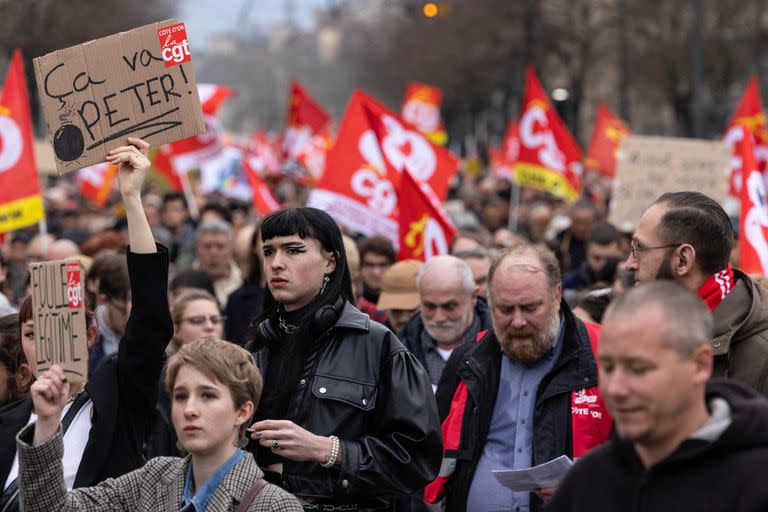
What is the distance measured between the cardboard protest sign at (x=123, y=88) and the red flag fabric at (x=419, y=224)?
14.3 ft

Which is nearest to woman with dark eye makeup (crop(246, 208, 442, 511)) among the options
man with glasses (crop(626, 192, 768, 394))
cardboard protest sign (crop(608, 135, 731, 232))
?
man with glasses (crop(626, 192, 768, 394))

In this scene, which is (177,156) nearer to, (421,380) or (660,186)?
(660,186)

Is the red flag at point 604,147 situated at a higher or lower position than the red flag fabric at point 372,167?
higher

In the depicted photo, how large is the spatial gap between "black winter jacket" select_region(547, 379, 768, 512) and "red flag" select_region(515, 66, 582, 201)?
468 inches

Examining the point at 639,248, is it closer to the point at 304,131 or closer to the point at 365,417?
the point at 365,417

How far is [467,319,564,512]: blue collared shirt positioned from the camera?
479 cm

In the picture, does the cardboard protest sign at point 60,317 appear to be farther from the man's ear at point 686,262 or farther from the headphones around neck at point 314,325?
the man's ear at point 686,262

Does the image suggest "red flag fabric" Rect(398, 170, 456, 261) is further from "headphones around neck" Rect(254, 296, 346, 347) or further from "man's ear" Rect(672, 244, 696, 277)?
"man's ear" Rect(672, 244, 696, 277)

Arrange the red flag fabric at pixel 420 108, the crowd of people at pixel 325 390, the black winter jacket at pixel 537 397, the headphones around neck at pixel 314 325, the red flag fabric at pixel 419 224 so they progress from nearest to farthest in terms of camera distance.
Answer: the crowd of people at pixel 325 390, the headphones around neck at pixel 314 325, the black winter jacket at pixel 537 397, the red flag fabric at pixel 419 224, the red flag fabric at pixel 420 108

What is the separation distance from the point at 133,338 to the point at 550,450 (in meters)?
1.47

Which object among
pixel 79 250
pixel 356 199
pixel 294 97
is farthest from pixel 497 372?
pixel 294 97

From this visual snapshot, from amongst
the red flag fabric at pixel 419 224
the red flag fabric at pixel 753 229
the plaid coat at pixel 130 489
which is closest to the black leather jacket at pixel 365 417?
the plaid coat at pixel 130 489

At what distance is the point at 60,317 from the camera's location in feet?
14.0

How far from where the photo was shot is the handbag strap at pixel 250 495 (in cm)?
385
